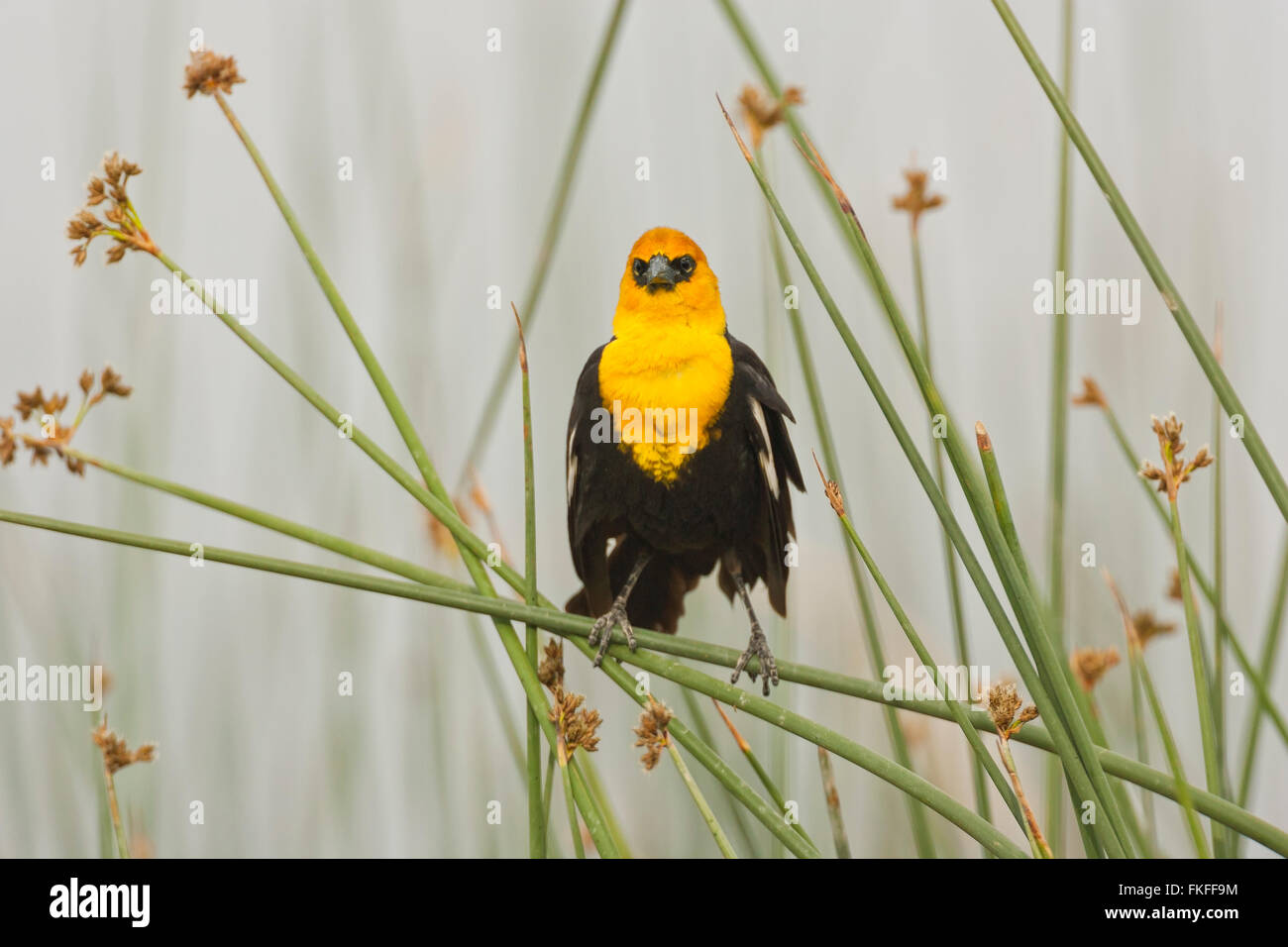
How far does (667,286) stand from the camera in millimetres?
1687

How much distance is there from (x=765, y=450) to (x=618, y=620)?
16.7 inches

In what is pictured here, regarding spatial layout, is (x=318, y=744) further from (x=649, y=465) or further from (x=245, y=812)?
(x=649, y=465)

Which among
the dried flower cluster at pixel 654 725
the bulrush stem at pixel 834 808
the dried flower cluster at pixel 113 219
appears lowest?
the bulrush stem at pixel 834 808

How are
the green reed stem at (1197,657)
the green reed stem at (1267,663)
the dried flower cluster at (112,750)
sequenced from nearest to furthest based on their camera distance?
the green reed stem at (1197,657), the dried flower cluster at (112,750), the green reed stem at (1267,663)

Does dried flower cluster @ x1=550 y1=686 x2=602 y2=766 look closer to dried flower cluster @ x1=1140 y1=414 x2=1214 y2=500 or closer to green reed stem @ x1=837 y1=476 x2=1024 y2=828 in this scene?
green reed stem @ x1=837 y1=476 x2=1024 y2=828

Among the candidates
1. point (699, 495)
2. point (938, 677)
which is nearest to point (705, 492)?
point (699, 495)

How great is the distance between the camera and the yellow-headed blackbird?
5.51ft

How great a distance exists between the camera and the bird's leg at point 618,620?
1.37 meters

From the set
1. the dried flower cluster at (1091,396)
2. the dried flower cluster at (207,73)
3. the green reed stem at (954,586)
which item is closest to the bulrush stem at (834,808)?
the green reed stem at (954,586)

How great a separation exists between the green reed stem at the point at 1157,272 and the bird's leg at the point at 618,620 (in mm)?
772

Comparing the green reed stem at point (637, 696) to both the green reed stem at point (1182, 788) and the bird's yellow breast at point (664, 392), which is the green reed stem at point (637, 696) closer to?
the green reed stem at point (1182, 788)

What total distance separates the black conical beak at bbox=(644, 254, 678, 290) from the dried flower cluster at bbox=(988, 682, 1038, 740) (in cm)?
96
